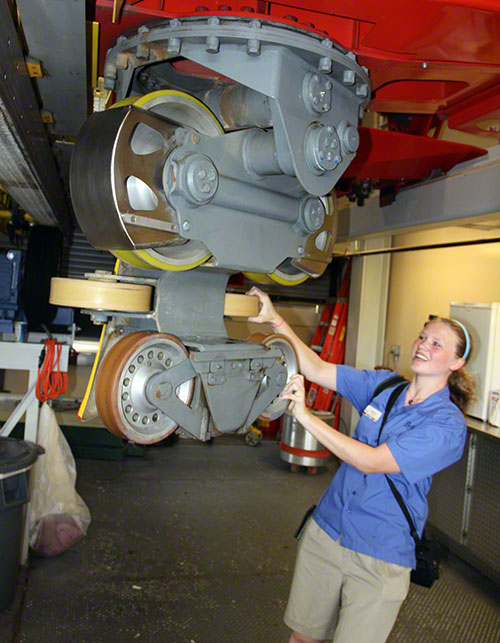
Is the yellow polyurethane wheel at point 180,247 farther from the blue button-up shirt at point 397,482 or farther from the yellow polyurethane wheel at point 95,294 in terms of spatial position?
the blue button-up shirt at point 397,482

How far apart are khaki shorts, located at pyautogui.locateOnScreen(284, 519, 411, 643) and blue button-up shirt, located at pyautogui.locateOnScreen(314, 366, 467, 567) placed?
51 millimetres

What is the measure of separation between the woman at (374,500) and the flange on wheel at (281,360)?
3.0 inches

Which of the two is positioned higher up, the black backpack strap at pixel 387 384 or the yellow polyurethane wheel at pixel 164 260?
the yellow polyurethane wheel at pixel 164 260

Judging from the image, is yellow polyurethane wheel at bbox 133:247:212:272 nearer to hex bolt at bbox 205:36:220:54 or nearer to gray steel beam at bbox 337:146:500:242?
hex bolt at bbox 205:36:220:54

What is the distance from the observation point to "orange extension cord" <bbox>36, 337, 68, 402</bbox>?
10.5 feet

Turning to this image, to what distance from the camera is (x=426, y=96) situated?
1.68 metres

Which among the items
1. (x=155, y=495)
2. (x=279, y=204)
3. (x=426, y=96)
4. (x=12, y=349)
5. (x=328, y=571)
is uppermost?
(x=426, y=96)

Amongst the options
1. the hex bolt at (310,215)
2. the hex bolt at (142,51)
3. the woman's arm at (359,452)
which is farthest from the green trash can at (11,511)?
the hex bolt at (142,51)

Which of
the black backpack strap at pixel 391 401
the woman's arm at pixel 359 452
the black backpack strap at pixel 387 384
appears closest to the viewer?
the woman's arm at pixel 359 452

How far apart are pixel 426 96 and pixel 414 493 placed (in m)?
1.40

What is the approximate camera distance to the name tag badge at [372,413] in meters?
2.08

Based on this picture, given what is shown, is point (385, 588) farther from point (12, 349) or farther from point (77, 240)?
point (77, 240)

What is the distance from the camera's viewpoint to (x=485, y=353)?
3654 mm

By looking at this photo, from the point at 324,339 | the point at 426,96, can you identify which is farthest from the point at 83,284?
the point at 324,339
